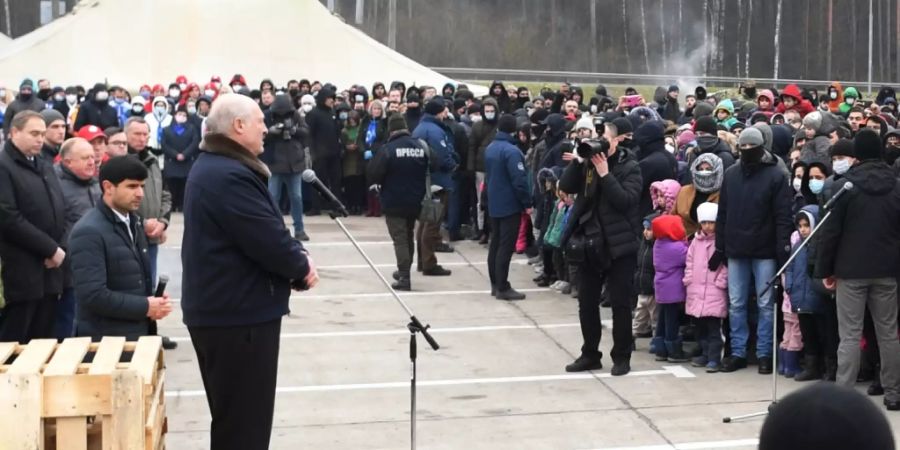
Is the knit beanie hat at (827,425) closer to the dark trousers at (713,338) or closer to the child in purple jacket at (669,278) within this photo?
the dark trousers at (713,338)

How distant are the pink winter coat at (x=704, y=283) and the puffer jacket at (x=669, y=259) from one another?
9cm

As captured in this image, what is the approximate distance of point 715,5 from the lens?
5053 centimetres

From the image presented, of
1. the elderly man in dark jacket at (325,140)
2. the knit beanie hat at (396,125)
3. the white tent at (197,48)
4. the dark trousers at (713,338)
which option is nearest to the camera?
the dark trousers at (713,338)

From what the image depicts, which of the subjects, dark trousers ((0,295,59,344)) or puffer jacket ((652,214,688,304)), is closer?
dark trousers ((0,295,59,344))

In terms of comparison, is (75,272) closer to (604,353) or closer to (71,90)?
(604,353)

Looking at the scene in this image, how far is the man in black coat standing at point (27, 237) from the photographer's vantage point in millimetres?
8328

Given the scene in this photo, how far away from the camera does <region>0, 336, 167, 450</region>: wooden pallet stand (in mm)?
4559

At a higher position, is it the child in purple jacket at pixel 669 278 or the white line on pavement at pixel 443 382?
the child in purple jacket at pixel 669 278

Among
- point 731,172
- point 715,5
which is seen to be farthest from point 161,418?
point 715,5

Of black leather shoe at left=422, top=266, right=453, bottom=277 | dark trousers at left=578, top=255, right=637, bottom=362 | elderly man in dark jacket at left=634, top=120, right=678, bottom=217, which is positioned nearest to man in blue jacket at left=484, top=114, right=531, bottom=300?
black leather shoe at left=422, top=266, right=453, bottom=277

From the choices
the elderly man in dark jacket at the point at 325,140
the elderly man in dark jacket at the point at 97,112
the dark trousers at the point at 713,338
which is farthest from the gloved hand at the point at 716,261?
the elderly man in dark jacket at the point at 97,112

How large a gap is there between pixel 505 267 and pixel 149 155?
4146 millimetres

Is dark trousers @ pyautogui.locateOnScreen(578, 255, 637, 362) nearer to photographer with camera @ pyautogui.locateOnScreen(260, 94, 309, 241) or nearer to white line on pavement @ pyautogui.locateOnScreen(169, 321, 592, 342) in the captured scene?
white line on pavement @ pyautogui.locateOnScreen(169, 321, 592, 342)

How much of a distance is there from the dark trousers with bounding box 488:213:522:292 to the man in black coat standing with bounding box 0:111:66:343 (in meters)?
5.66
